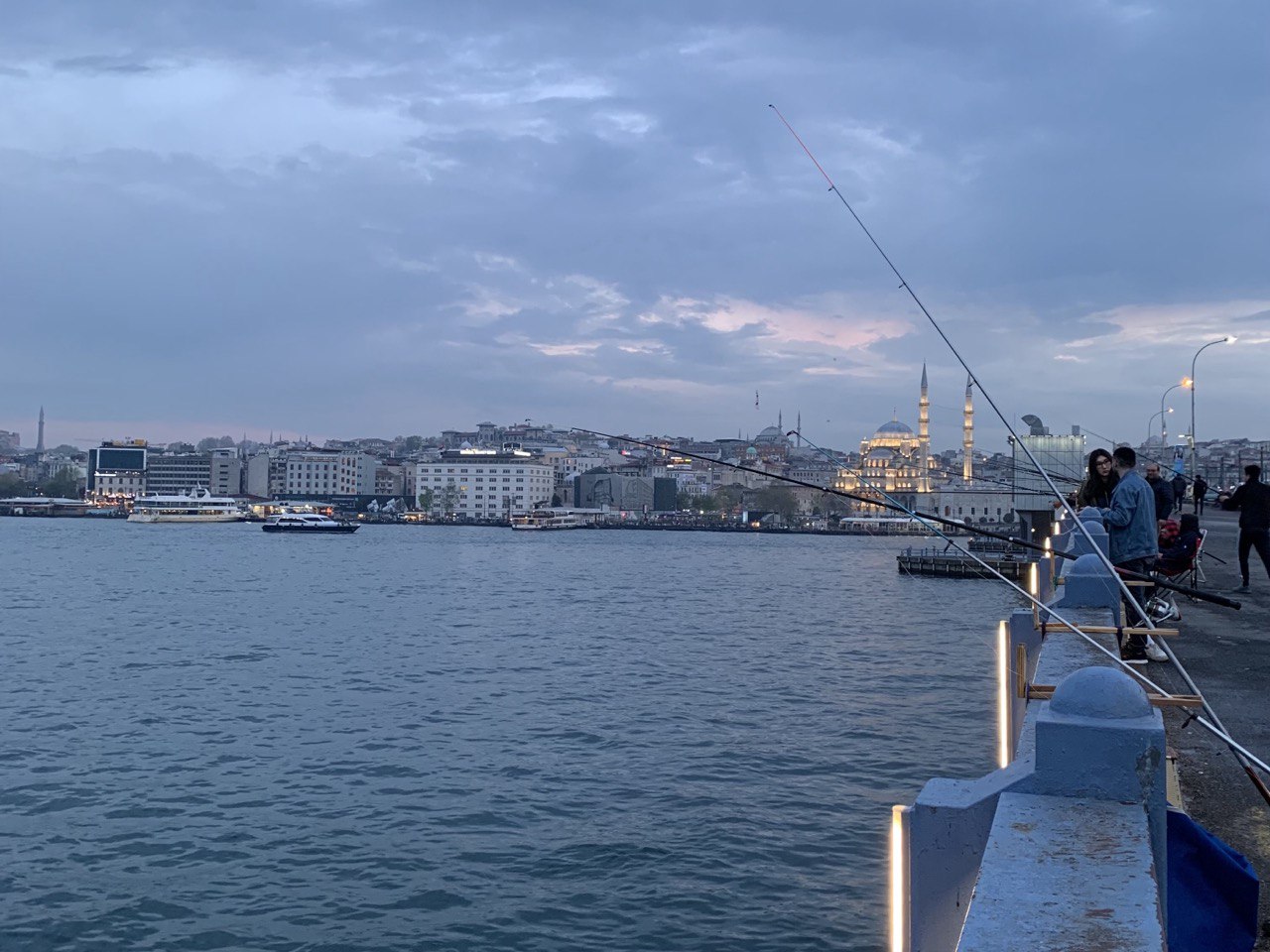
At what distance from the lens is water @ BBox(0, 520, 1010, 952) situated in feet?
26.4

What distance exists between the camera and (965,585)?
44.7m

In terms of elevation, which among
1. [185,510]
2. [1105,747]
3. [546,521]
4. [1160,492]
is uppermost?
[1160,492]

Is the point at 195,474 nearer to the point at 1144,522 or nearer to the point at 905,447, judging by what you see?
the point at 905,447

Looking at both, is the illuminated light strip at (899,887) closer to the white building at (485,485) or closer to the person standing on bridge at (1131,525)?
the person standing on bridge at (1131,525)

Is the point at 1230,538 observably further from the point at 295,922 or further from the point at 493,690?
the point at 295,922

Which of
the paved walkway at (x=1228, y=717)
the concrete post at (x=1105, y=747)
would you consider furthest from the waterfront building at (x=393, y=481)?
the concrete post at (x=1105, y=747)

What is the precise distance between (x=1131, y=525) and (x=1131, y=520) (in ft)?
0.23

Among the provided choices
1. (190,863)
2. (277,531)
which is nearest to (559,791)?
(190,863)

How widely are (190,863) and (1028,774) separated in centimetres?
869

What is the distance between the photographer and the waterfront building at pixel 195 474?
5477 inches

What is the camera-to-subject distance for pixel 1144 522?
5586 mm

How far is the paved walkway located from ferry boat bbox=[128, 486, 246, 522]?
108515 millimetres

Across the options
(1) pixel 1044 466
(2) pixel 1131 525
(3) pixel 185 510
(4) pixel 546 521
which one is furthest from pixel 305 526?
(2) pixel 1131 525

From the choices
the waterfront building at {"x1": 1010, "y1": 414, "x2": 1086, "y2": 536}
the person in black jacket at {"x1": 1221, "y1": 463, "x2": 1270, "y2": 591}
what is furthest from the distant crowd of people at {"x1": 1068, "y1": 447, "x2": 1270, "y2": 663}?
the waterfront building at {"x1": 1010, "y1": 414, "x2": 1086, "y2": 536}
